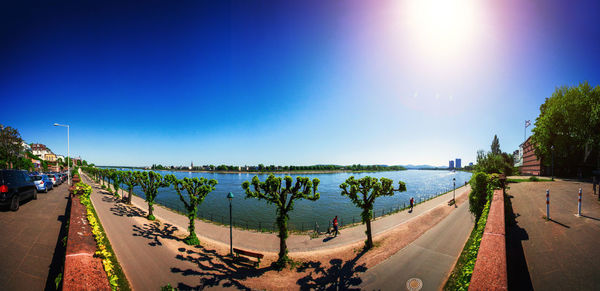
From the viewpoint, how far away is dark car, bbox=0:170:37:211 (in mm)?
7816

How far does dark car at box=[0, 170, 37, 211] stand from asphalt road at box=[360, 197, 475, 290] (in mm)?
15902

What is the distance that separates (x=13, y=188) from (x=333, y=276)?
607 inches

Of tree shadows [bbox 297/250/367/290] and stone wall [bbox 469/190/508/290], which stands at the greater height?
stone wall [bbox 469/190/508/290]

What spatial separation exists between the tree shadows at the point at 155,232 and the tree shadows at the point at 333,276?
35.7ft

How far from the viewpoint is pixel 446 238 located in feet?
47.9

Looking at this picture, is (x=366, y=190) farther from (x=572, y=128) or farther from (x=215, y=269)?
(x=572, y=128)

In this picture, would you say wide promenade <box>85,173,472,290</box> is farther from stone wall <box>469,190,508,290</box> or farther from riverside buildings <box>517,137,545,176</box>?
riverside buildings <box>517,137,545,176</box>

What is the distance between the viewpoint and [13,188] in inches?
321

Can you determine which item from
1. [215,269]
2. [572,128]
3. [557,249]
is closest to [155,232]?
[215,269]


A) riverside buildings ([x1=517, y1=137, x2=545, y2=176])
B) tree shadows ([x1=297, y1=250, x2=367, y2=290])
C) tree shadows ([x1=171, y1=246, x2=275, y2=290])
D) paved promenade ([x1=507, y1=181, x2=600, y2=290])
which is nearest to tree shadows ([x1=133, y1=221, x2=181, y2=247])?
tree shadows ([x1=171, y1=246, x2=275, y2=290])

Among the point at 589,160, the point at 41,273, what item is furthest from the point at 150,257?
the point at 589,160

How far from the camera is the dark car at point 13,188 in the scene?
25.6ft

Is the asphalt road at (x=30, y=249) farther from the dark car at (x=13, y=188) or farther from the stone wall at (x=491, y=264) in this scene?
the stone wall at (x=491, y=264)

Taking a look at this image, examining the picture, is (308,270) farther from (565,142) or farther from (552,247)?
(565,142)
